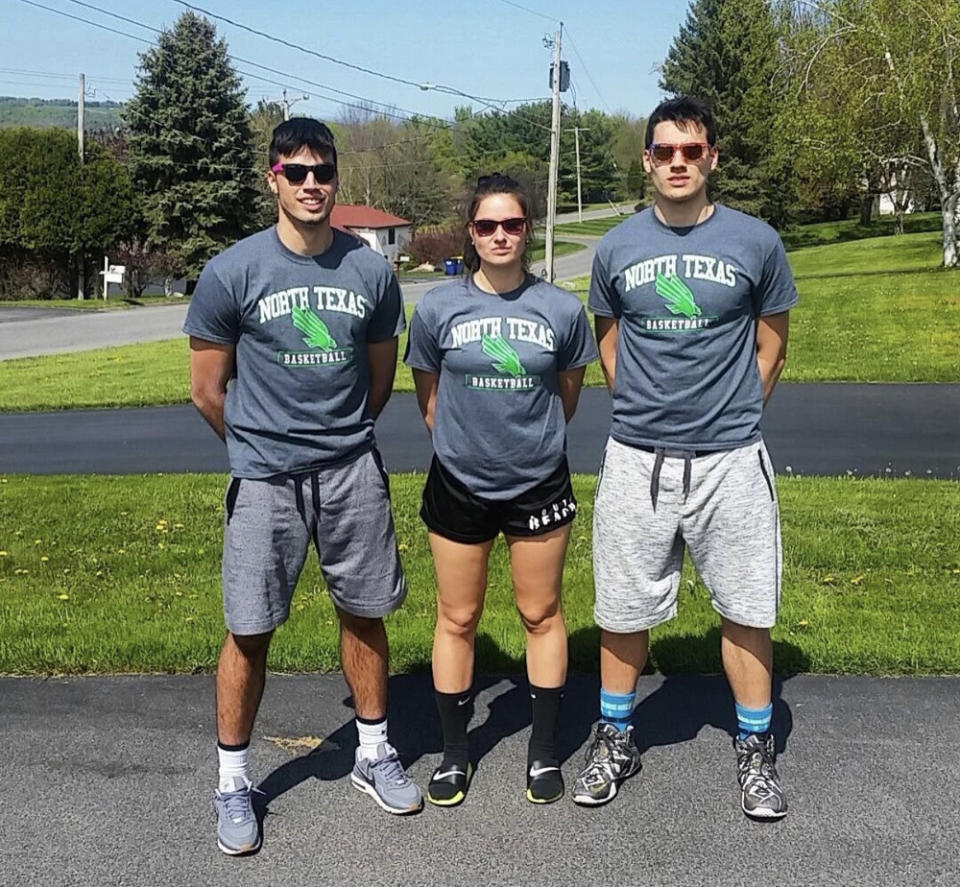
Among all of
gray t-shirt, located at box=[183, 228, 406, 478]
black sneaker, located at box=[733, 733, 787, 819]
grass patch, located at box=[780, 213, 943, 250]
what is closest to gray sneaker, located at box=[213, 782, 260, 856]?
gray t-shirt, located at box=[183, 228, 406, 478]

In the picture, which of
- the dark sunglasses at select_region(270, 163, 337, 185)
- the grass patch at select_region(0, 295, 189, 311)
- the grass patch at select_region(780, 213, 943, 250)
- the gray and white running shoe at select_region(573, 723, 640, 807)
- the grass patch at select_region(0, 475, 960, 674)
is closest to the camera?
the dark sunglasses at select_region(270, 163, 337, 185)

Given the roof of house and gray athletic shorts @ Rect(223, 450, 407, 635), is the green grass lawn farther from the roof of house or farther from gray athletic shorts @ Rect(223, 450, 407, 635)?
the roof of house

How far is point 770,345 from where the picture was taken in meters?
3.37

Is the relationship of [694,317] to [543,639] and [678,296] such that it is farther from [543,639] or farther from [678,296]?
[543,639]

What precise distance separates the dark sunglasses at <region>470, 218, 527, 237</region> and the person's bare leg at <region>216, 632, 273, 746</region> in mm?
1339

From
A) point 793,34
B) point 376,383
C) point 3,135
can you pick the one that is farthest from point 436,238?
point 376,383

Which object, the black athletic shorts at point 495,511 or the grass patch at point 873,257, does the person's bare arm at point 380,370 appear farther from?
the grass patch at point 873,257

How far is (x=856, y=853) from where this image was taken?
9.82 ft

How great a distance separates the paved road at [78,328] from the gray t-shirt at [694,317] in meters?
18.7

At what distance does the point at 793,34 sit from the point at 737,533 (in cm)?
2936

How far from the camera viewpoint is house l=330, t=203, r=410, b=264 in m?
62.8

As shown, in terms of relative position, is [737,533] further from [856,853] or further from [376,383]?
[376,383]

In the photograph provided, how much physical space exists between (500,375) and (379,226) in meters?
62.4

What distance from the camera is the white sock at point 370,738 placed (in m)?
3.44
